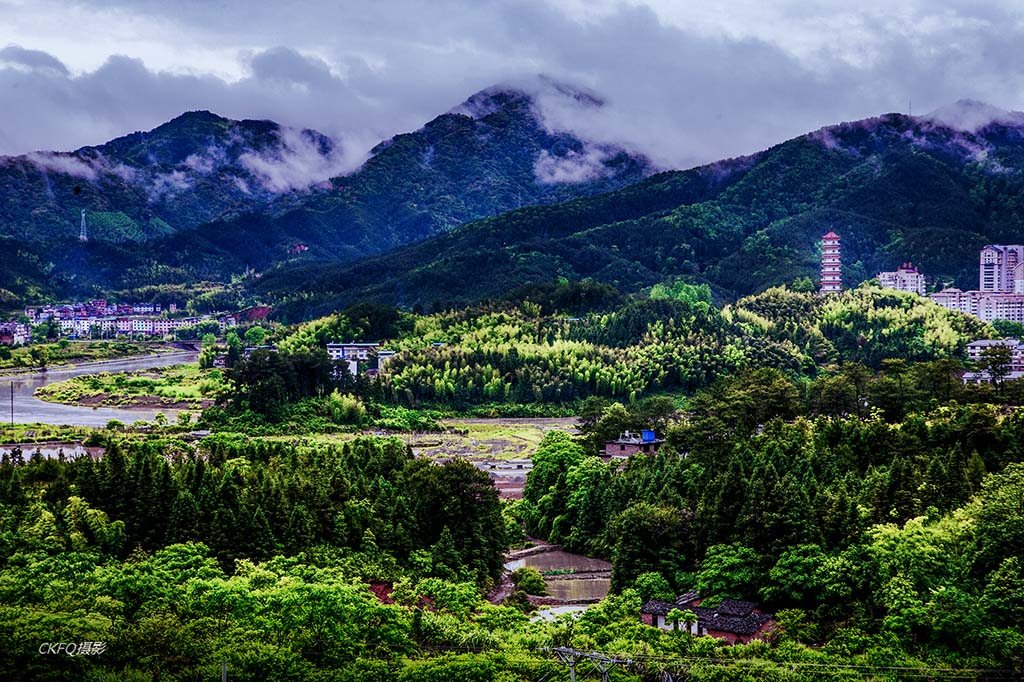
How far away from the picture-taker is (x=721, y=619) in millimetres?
20891

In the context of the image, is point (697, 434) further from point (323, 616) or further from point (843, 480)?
point (323, 616)

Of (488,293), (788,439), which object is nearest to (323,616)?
(788,439)

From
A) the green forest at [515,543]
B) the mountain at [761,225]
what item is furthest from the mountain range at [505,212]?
the green forest at [515,543]

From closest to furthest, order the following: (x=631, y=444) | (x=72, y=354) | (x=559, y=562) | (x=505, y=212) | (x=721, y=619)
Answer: (x=721, y=619), (x=559, y=562), (x=631, y=444), (x=72, y=354), (x=505, y=212)

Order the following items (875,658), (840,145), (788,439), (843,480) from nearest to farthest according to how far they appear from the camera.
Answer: (875,658), (843,480), (788,439), (840,145)

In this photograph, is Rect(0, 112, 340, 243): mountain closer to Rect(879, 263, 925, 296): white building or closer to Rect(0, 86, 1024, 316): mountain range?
Rect(0, 86, 1024, 316): mountain range

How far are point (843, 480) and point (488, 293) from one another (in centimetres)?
5549

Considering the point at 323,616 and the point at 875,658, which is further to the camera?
the point at 323,616

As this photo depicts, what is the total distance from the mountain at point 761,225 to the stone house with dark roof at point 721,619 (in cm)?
5460

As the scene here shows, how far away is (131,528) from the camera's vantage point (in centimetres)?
2350

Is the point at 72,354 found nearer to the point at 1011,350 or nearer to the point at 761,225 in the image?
the point at 761,225

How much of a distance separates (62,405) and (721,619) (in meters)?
42.4

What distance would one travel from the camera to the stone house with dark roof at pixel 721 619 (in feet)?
66.7

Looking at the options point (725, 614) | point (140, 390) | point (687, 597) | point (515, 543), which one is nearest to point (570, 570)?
point (515, 543)
